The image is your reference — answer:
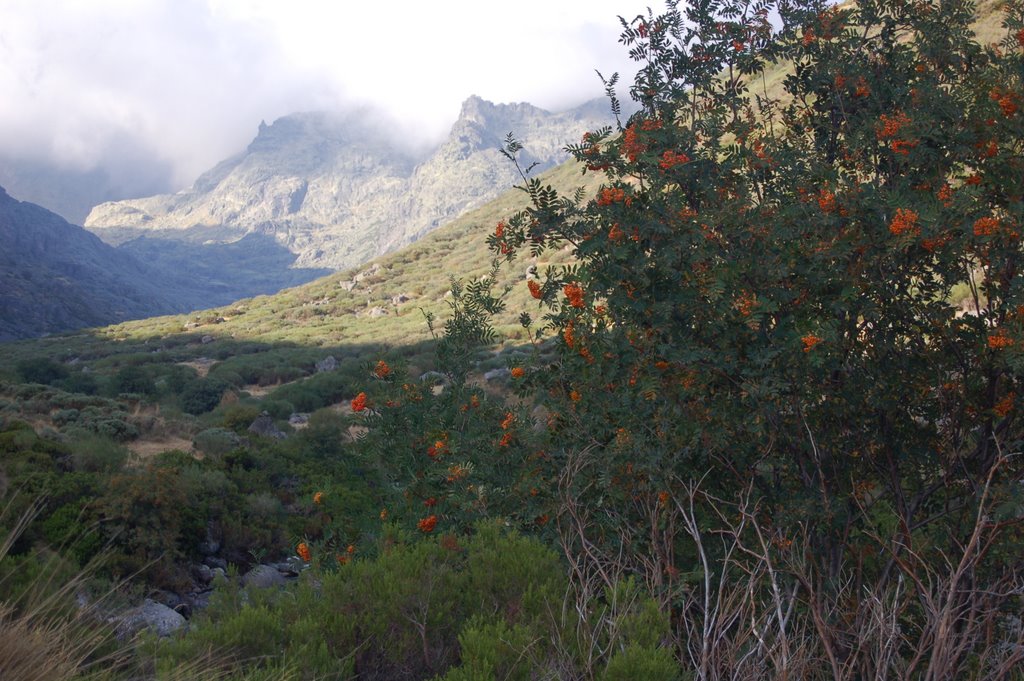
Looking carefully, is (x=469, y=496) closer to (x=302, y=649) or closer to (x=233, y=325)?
(x=302, y=649)

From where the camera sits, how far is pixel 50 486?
368 inches

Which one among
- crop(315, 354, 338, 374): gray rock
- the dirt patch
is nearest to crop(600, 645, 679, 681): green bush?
the dirt patch

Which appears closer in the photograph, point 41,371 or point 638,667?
point 638,667

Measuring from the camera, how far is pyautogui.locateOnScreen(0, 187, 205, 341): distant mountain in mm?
93375

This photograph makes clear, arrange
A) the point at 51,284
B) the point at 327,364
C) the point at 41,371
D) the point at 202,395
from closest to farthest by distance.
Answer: the point at 202,395, the point at 41,371, the point at 327,364, the point at 51,284

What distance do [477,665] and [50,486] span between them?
8.90m

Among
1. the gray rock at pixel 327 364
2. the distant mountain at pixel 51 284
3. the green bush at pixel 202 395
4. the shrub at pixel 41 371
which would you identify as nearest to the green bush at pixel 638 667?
the green bush at pixel 202 395

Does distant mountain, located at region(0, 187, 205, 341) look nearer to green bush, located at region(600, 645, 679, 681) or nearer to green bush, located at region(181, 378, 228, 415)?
green bush, located at region(181, 378, 228, 415)

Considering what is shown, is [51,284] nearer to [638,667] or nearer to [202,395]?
[202,395]

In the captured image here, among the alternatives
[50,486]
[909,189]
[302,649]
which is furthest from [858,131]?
[50,486]

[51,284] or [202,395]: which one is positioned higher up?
[51,284]

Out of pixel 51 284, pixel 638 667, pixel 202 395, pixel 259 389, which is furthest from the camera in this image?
pixel 51 284

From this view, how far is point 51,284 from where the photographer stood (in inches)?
4291

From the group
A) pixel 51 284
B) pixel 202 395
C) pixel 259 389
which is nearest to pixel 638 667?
pixel 202 395
